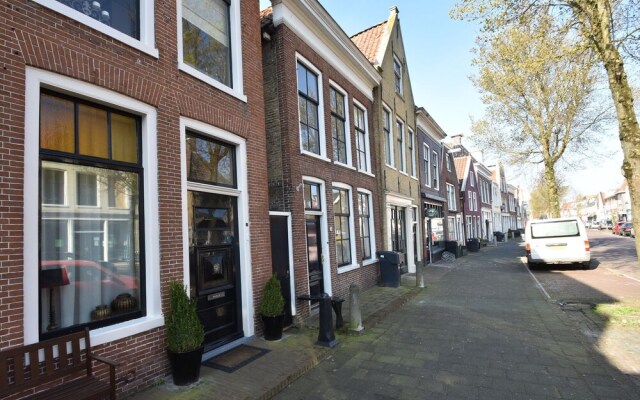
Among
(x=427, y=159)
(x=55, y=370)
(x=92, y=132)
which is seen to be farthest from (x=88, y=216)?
(x=427, y=159)

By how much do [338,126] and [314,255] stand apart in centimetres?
391

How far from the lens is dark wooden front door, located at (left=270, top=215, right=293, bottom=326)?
6953 mm

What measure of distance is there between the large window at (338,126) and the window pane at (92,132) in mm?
6185

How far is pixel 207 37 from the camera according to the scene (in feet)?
20.7

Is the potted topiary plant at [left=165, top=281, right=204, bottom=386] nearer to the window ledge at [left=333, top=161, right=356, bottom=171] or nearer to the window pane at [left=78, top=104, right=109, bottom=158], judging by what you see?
the window pane at [left=78, top=104, right=109, bottom=158]

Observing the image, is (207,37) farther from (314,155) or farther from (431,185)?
(431,185)

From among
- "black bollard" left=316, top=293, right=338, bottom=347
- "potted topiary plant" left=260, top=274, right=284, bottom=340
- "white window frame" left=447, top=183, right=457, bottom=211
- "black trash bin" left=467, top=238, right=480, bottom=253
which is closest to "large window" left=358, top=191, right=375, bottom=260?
"black bollard" left=316, top=293, right=338, bottom=347

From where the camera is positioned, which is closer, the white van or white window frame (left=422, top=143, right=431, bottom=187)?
the white van

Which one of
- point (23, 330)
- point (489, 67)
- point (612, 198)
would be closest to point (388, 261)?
point (23, 330)

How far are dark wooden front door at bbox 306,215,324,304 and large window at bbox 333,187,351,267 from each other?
87 centimetres

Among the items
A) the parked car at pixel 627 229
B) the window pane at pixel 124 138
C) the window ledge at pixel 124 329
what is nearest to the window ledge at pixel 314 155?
the window pane at pixel 124 138

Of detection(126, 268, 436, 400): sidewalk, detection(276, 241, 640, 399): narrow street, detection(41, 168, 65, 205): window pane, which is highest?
detection(41, 168, 65, 205): window pane

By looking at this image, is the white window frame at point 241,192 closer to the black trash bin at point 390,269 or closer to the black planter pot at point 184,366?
the black planter pot at point 184,366

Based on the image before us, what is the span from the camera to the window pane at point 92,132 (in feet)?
13.7
